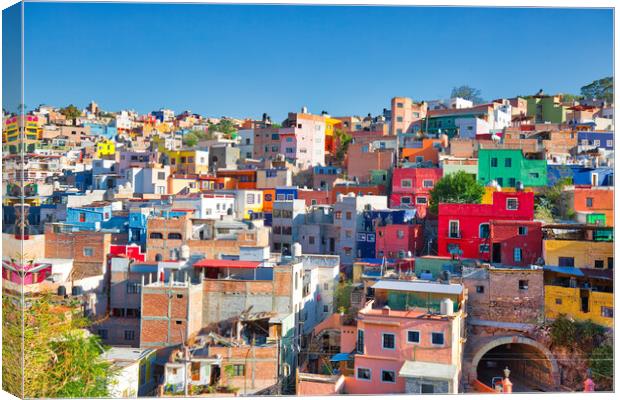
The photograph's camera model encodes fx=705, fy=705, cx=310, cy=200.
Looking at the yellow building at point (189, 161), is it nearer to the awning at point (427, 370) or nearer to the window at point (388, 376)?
the window at point (388, 376)

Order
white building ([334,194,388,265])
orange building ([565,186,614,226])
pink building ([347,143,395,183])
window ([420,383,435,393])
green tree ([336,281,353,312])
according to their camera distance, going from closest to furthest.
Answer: window ([420,383,435,393]), green tree ([336,281,353,312]), orange building ([565,186,614,226]), white building ([334,194,388,265]), pink building ([347,143,395,183])

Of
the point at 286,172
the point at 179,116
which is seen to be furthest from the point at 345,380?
the point at 179,116

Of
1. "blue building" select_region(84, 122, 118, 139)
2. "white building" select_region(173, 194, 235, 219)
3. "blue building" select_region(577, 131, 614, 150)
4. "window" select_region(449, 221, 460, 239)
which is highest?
"blue building" select_region(84, 122, 118, 139)

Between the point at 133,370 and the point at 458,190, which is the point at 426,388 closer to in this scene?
the point at 133,370

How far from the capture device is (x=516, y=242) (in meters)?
12.1

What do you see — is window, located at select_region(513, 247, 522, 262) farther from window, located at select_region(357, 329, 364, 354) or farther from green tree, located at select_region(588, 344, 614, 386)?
window, located at select_region(357, 329, 364, 354)

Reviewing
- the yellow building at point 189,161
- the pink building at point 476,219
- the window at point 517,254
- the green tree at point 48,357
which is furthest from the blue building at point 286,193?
the green tree at point 48,357

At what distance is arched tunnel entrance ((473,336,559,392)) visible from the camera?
10.1m

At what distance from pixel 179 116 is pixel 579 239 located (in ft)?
114

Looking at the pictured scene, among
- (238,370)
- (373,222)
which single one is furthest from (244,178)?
(238,370)

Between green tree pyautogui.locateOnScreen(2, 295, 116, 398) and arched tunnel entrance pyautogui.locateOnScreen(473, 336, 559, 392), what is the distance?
18.2 ft

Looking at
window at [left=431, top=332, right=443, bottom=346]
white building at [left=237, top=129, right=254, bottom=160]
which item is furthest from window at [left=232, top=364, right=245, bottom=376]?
white building at [left=237, top=129, right=254, bottom=160]

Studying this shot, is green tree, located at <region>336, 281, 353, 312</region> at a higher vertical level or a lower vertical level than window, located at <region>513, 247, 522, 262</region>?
lower

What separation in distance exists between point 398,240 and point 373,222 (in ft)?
3.17
